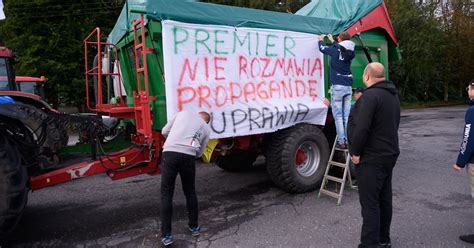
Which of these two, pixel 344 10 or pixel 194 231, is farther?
pixel 344 10

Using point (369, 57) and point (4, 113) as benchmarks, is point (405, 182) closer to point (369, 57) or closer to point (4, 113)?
point (369, 57)

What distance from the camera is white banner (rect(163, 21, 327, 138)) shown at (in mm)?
4258

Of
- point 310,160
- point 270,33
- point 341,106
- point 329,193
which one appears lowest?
point 329,193

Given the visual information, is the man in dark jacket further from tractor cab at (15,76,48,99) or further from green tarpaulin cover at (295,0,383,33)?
tractor cab at (15,76,48,99)

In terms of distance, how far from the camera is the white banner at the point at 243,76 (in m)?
4.26

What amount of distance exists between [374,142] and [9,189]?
3.56 m

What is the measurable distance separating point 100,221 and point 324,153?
3.42 m

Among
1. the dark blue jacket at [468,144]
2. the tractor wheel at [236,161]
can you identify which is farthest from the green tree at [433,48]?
the dark blue jacket at [468,144]

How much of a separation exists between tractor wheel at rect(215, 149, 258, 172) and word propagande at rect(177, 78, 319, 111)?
189cm

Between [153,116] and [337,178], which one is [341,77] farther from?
[153,116]

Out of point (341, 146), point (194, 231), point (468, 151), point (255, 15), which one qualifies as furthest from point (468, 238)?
point (255, 15)

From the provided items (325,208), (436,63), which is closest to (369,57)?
(325,208)

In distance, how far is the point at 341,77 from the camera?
5320 millimetres

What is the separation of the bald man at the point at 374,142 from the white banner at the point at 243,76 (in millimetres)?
1783
